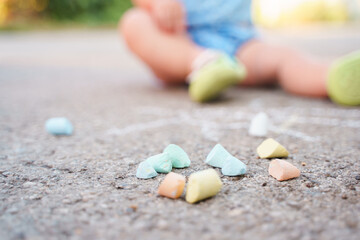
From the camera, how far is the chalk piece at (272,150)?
35.3 inches

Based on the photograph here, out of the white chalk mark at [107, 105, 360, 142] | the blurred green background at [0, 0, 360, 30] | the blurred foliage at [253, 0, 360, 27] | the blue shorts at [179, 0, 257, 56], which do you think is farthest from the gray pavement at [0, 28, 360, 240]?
the blurred foliage at [253, 0, 360, 27]

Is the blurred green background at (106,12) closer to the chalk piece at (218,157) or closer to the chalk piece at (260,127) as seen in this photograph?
the chalk piece at (260,127)

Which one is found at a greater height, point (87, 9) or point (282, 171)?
point (87, 9)

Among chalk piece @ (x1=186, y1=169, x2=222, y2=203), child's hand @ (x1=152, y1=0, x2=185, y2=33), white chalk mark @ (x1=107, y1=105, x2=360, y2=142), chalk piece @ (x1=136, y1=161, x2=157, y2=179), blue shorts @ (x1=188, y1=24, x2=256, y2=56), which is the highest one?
child's hand @ (x1=152, y1=0, x2=185, y2=33)

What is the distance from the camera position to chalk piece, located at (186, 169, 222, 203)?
0.67 metres

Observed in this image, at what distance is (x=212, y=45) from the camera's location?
1.77 m

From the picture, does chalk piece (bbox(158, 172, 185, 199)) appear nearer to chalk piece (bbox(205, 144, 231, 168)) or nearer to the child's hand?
chalk piece (bbox(205, 144, 231, 168))

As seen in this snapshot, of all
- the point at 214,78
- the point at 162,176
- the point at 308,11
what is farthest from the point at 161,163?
the point at 308,11

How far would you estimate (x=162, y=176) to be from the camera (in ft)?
2.64

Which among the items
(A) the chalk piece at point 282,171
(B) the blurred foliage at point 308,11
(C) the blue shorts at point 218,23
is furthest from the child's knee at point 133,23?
(B) the blurred foliage at point 308,11

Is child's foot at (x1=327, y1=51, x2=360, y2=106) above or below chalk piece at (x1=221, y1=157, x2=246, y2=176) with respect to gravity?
above

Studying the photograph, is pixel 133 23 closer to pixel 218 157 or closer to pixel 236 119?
pixel 236 119

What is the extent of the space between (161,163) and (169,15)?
3.35ft

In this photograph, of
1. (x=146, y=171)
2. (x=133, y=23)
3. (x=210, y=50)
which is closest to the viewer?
(x=146, y=171)
